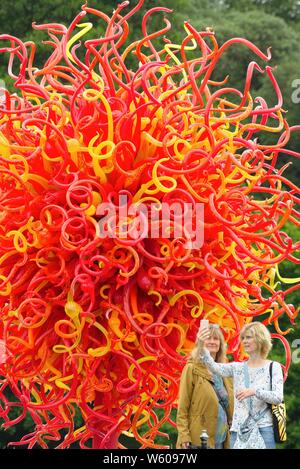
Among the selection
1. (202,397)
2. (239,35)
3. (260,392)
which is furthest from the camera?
(239,35)

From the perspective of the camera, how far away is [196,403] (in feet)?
18.3

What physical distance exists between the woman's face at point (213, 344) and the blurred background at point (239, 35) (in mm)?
5998

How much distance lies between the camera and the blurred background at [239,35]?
44.2ft

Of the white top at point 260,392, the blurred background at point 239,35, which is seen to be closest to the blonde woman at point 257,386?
the white top at point 260,392

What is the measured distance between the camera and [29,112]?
6.50 meters

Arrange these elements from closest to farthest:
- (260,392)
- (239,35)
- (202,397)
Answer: (260,392) → (202,397) → (239,35)

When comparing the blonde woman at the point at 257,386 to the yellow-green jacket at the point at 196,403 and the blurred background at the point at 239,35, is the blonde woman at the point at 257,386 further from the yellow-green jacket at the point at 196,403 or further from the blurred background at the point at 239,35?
the blurred background at the point at 239,35

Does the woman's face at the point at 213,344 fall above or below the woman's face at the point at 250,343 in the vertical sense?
below

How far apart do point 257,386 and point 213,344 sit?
474 mm

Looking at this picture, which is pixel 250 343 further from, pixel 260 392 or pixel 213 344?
pixel 213 344

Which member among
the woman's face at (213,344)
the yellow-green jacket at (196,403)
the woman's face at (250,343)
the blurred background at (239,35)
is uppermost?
the woman's face at (250,343)

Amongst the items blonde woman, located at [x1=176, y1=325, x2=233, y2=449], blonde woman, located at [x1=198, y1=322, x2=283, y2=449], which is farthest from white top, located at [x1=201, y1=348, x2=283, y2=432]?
blonde woman, located at [x1=176, y1=325, x2=233, y2=449]

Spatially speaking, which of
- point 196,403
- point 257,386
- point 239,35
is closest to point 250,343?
point 257,386

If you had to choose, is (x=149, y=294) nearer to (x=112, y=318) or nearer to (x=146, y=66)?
(x=112, y=318)
